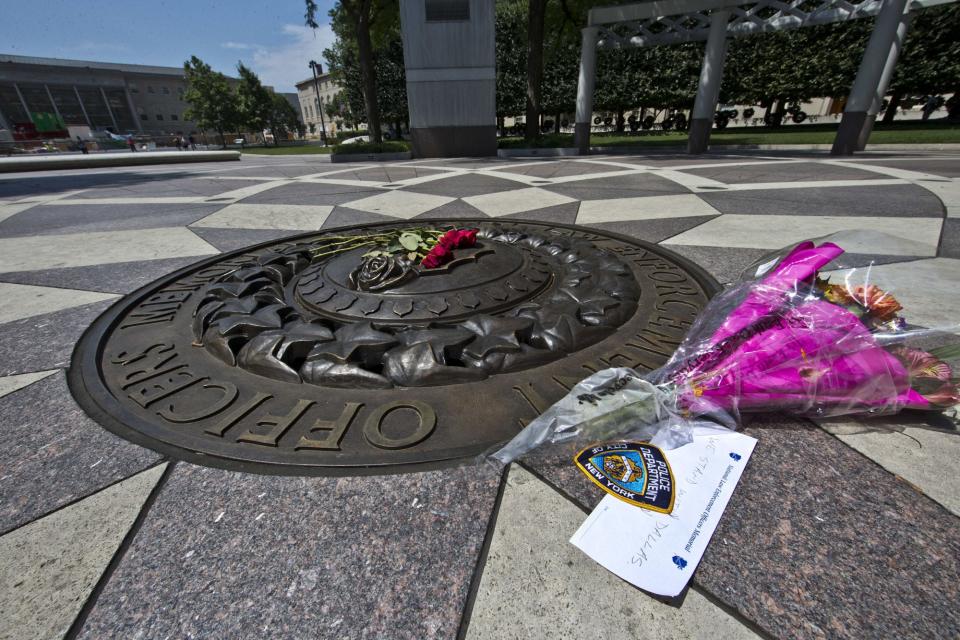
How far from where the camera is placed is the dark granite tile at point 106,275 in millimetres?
3195

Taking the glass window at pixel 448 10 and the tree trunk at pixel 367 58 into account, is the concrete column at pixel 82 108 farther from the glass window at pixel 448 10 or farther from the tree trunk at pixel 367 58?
the glass window at pixel 448 10

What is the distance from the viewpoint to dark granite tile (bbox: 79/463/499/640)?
960 mm

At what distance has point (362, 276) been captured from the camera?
8.61ft

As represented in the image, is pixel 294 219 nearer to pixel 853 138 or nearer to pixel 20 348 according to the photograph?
pixel 20 348

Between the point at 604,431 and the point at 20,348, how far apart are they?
10.2 ft

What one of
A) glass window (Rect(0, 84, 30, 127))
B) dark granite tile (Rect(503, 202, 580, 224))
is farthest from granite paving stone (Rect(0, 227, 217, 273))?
glass window (Rect(0, 84, 30, 127))

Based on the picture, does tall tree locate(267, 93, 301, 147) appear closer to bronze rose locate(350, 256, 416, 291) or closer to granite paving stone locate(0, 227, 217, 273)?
granite paving stone locate(0, 227, 217, 273)

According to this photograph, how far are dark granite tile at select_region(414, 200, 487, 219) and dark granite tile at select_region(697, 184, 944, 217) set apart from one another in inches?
119

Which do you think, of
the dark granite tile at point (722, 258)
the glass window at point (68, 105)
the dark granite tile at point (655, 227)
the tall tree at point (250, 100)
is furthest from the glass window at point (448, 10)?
the glass window at point (68, 105)

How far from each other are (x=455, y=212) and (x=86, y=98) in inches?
3456

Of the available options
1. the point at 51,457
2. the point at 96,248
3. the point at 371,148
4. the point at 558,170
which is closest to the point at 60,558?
the point at 51,457

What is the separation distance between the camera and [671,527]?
1.11 meters

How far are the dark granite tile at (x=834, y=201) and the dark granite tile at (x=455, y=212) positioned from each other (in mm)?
3031

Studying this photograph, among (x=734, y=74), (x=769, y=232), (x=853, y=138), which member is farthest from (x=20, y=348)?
(x=734, y=74)
